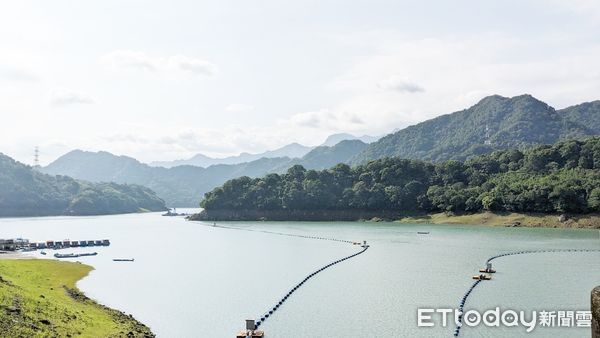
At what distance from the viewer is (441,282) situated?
153 ft

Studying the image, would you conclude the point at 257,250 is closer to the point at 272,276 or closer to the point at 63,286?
the point at 272,276

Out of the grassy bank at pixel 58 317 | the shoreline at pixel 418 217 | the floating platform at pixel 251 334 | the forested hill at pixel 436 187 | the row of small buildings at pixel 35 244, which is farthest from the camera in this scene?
the forested hill at pixel 436 187

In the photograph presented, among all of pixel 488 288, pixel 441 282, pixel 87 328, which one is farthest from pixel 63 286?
pixel 488 288

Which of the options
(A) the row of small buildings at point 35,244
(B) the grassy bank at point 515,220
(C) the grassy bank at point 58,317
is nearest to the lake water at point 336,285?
(C) the grassy bank at point 58,317

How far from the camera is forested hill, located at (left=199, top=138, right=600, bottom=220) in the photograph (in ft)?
384

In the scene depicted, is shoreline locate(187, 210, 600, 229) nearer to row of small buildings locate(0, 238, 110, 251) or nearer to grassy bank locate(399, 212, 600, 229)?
grassy bank locate(399, 212, 600, 229)

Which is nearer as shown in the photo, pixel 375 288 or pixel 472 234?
pixel 375 288

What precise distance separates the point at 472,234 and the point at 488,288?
180ft

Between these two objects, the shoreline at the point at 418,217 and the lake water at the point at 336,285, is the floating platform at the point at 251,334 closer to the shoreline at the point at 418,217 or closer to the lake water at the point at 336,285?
the lake water at the point at 336,285

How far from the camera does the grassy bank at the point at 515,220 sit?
107m

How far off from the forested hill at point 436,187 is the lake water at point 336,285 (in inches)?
1385
